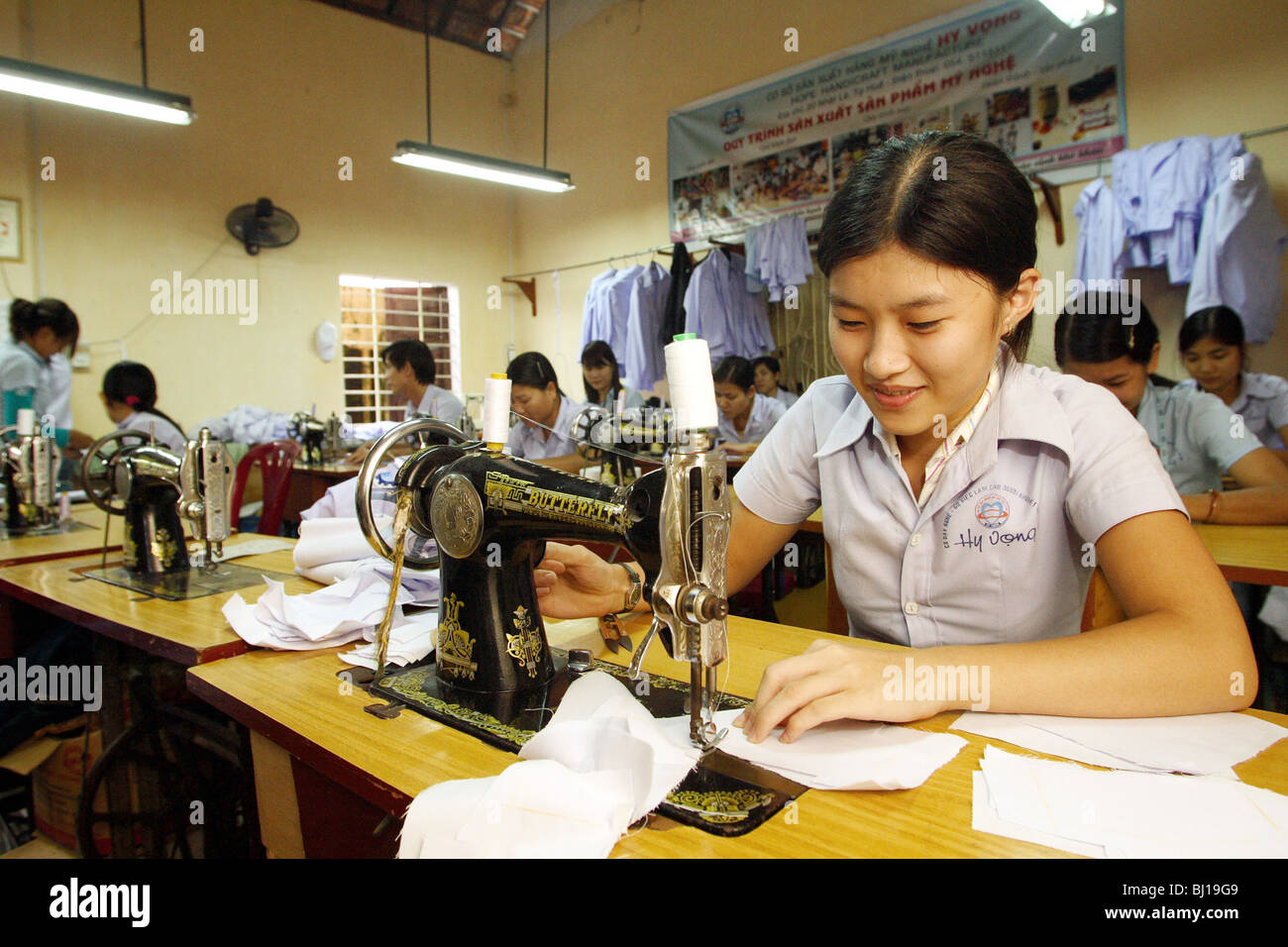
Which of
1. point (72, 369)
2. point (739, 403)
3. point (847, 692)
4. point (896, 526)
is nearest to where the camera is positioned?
point (847, 692)

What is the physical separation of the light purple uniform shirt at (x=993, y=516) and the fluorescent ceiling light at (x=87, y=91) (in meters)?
4.76

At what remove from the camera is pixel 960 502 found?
1.27m

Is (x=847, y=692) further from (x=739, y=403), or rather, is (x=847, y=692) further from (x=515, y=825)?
(x=739, y=403)

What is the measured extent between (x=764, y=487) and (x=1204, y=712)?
2.37ft

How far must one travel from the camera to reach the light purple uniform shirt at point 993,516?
3.91 ft

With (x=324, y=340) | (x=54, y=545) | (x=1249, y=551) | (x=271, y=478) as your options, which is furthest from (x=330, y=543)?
(x=324, y=340)

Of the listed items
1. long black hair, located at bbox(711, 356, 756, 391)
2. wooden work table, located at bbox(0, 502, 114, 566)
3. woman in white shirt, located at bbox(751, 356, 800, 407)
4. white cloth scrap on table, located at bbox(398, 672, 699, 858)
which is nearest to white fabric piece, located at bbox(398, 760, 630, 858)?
white cloth scrap on table, located at bbox(398, 672, 699, 858)

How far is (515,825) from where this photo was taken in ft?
2.43

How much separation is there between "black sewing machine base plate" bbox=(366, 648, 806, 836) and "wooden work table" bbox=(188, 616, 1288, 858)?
0.05 feet

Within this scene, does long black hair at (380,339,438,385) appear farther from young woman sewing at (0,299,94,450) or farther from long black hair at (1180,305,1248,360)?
long black hair at (1180,305,1248,360)

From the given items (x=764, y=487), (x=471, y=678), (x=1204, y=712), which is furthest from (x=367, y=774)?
(x=1204, y=712)

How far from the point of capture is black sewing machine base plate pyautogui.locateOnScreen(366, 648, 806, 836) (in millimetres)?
811

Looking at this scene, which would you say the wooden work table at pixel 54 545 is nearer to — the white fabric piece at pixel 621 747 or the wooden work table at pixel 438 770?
the wooden work table at pixel 438 770

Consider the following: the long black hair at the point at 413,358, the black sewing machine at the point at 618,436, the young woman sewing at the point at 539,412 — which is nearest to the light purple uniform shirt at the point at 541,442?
the young woman sewing at the point at 539,412
